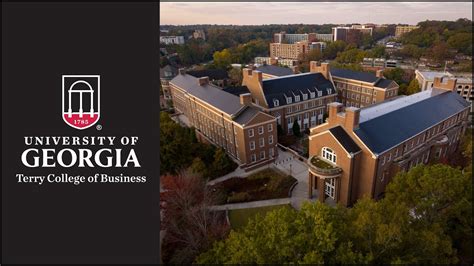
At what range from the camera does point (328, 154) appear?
Answer: 27562 mm

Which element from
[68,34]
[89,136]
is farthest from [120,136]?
[68,34]

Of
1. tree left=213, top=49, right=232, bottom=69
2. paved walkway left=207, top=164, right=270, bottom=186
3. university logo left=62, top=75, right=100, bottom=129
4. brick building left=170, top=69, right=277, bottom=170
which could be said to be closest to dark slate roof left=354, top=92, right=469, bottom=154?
brick building left=170, top=69, right=277, bottom=170

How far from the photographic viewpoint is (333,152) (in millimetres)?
26891

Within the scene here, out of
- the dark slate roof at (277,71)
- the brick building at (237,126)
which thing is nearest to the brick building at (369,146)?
the brick building at (237,126)

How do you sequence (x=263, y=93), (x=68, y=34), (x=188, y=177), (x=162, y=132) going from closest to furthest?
(x=68, y=34) → (x=188, y=177) → (x=162, y=132) → (x=263, y=93)

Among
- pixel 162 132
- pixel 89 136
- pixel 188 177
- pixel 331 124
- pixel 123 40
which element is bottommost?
pixel 188 177

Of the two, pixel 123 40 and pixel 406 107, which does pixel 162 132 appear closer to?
pixel 123 40

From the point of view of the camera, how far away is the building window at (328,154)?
88.7ft

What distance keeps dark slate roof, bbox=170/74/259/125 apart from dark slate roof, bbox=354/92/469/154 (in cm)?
1268

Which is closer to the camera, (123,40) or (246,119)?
(123,40)

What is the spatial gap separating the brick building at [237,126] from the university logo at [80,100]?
23714 mm

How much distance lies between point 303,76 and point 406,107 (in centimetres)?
1950

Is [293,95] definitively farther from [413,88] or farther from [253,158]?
[413,88]

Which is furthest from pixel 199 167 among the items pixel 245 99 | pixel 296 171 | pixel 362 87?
pixel 362 87
